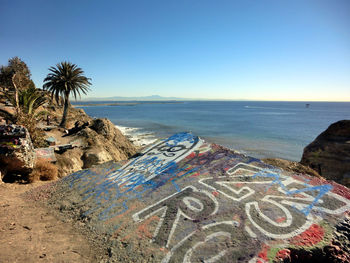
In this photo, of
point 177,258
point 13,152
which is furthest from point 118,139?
point 177,258

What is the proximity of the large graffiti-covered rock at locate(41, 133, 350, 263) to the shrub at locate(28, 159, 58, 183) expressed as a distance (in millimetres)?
2306

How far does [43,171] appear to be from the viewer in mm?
10086

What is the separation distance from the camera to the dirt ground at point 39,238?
4602 millimetres

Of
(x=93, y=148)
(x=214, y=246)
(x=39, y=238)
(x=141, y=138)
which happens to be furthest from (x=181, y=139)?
(x=141, y=138)

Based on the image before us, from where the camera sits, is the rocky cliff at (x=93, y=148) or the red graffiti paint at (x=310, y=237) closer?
the red graffiti paint at (x=310, y=237)

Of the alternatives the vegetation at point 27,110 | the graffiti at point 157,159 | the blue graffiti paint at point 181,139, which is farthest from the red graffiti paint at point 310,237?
the vegetation at point 27,110

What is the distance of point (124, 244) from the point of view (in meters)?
4.99

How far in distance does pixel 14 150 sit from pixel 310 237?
38.8 feet

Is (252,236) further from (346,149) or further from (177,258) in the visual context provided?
(346,149)

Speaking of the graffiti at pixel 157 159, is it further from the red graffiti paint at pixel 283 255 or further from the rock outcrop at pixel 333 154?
the rock outcrop at pixel 333 154

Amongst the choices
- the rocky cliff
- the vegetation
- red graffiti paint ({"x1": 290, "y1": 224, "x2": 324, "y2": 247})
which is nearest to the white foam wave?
the rocky cliff

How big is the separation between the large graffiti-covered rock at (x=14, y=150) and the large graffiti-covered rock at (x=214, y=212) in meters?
2.29

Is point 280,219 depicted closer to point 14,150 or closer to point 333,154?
point 14,150

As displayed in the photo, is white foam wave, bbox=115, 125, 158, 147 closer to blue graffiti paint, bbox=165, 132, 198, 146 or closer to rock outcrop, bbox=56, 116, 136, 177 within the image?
rock outcrop, bbox=56, 116, 136, 177
